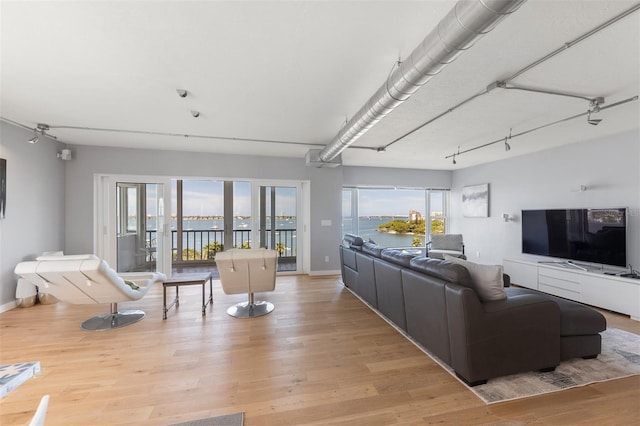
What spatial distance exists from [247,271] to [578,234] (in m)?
5.08

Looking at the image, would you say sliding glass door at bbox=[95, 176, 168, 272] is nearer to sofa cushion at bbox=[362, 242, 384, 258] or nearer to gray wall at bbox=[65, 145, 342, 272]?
gray wall at bbox=[65, 145, 342, 272]

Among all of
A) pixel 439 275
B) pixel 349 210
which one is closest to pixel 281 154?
pixel 349 210

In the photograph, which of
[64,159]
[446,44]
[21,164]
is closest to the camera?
[446,44]

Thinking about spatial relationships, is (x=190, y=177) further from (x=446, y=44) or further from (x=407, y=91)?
(x=446, y=44)

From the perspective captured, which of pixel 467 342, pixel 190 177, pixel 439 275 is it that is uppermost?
pixel 190 177

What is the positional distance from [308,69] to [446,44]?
3.92ft

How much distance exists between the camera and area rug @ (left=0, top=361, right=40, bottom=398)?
0.89m

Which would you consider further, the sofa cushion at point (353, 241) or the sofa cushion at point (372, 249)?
the sofa cushion at point (353, 241)

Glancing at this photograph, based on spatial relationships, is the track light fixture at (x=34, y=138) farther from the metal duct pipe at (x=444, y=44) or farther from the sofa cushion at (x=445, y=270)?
the sofa cushion at (x=445, y=270)

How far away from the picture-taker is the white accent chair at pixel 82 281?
2662 mm

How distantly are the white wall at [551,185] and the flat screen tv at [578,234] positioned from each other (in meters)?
0.23

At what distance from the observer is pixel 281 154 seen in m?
5.56

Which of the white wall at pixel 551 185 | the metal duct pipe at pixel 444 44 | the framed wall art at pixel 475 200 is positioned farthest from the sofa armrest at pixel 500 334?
the framed wall art at pixel 475 200

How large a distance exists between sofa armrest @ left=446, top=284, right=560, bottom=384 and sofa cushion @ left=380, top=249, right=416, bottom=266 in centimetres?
75
